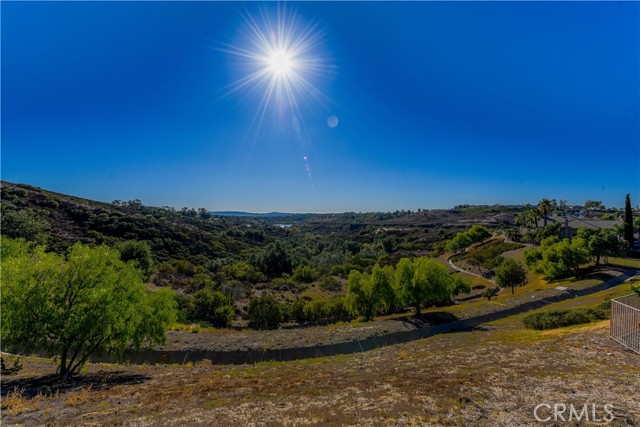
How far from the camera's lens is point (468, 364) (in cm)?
1623

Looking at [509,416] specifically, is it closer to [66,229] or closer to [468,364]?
[468,364]

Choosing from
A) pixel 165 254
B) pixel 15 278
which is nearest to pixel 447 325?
pixel 15 278

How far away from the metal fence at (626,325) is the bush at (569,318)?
9.49 m

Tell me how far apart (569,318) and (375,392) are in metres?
23.8

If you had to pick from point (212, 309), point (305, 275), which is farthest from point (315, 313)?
point (305, 275)

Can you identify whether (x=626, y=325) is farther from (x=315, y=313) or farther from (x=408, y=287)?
(x=315, y=313)

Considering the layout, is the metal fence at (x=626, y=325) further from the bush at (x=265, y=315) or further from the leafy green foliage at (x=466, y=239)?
the leafy green foliage at (x=466, y=239)

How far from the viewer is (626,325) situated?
52.5 ft

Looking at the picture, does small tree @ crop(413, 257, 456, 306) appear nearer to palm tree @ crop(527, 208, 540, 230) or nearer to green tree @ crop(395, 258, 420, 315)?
green tree @ crop(395, 258, 420, 315)

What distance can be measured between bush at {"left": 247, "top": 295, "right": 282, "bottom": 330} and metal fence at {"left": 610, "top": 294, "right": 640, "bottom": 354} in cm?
3924

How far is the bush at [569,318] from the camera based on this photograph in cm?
2454

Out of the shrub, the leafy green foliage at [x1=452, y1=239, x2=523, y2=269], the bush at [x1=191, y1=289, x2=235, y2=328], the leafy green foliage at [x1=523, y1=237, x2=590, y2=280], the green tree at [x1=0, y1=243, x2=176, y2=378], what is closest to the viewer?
the green tree at [x1=0, y1=243, x2=176, y2=378]

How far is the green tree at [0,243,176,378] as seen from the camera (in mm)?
14812

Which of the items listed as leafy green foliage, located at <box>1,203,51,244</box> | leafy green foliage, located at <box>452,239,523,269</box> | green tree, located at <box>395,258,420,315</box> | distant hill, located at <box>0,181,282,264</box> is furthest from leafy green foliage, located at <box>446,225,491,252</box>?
leafy green foliage, located at <box>1,203,51,244</box>
